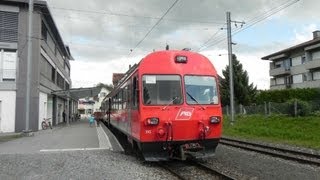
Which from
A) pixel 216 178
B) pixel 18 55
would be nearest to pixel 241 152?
pixel 216 178

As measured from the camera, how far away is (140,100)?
13297mm

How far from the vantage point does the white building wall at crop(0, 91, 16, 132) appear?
114ft

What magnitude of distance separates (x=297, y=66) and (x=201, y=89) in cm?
5539

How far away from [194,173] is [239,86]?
44.9m

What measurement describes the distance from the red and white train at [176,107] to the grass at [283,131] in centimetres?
826

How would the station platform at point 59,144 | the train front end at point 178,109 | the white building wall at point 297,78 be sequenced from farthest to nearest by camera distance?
the white building wall at point 297,78, the station platform at point 59,144, the train front end at point 178,109

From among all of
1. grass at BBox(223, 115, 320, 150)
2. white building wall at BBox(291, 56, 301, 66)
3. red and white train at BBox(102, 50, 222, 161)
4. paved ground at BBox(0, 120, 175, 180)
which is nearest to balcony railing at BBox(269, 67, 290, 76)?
white building wall at BBox(291, 56, 301, 66)

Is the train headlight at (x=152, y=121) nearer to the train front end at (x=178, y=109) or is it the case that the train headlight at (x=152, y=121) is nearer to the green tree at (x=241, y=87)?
the train front end at (x=178, y=109)

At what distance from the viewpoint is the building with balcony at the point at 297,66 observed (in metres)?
59.7

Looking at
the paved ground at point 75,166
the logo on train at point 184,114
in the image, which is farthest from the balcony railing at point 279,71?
the logo on train at point 184,114

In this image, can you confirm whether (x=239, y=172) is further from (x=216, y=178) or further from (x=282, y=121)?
(x=282, y=121)

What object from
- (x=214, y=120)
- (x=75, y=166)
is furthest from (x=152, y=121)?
(x=75, y=166)

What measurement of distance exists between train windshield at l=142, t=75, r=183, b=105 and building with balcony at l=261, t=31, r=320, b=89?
157ft

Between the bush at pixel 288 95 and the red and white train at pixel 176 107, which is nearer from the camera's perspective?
the red and white train at pixel 176 107
